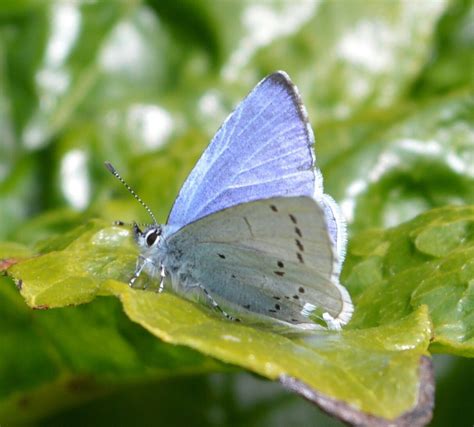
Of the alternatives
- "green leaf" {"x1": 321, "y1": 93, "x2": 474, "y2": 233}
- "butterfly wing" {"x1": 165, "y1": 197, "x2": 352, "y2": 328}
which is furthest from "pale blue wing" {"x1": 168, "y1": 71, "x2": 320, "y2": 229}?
"green leaf" {"x1": 321, "y1": 93, "x2": 474, "y2": 233}

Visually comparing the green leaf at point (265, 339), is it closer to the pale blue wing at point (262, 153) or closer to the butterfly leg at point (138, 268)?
the butterfly leg at point (138, 268)

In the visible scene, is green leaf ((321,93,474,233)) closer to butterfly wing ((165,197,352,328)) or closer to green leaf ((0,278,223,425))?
butterfly wing ((165,197,352,328))

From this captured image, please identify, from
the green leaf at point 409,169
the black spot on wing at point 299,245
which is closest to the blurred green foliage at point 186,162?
the green leaf at point 409,169

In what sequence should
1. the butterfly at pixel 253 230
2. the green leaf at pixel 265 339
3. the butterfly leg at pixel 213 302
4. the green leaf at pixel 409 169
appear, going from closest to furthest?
1. the green leaf at pixel 265 339
2. the butterfly at pixel 253 230
3. the butterfly leg at pixel 213 302
4. the green leaf at pixel 409 169

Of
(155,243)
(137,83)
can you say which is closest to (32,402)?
(155,243)

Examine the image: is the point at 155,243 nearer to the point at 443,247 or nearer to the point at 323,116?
the point at 443,247
